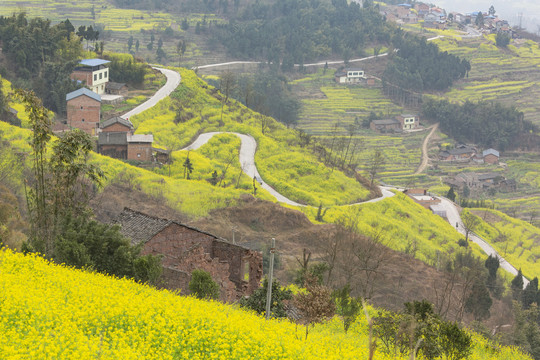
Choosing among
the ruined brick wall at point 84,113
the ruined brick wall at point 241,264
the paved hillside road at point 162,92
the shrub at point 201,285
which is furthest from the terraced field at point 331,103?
the shrub at point 201,285

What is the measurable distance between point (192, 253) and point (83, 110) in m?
45.4

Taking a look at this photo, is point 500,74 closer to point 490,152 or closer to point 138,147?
point 490,152

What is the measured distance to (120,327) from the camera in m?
17.5

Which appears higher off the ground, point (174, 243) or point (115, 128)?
point (174, 243)

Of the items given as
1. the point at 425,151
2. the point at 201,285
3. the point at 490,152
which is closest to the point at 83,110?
the point at 201,285

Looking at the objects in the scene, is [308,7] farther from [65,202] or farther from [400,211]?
[65,202]

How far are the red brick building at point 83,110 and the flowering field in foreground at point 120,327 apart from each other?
49.9 metres

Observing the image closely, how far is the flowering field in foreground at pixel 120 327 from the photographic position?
1490 centimetres

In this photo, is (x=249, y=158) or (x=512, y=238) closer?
(x=249, y=158)

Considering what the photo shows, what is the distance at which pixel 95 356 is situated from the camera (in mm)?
14383

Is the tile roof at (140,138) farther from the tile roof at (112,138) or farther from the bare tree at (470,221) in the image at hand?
the bare tree at (470,221)

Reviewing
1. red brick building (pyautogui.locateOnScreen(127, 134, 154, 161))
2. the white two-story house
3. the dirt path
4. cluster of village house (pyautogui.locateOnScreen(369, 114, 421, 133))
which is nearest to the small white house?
cluster of village house (pyautogui.locateOnScreen(369, 114, 421, 133))

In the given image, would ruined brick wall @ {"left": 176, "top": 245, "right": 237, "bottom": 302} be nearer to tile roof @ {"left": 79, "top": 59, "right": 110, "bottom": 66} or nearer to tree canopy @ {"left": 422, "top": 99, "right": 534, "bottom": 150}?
tile roof @ {"left": 79, "top": 59, "right": 110, "bottom": 66}

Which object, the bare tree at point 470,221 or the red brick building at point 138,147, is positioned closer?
the red brick building at point 138,147
